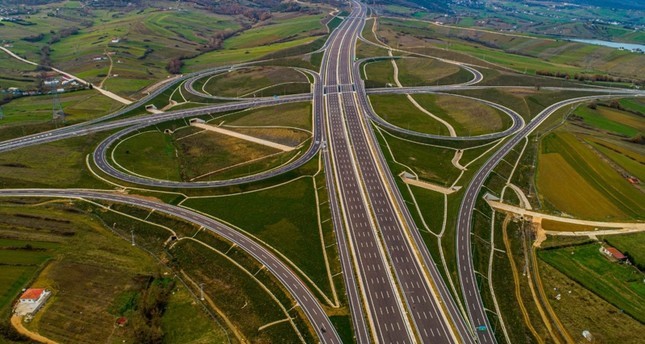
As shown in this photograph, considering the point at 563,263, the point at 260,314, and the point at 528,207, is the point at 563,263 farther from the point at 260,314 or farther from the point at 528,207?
the point at 260,314

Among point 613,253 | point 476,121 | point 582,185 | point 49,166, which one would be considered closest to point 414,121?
point 476,121

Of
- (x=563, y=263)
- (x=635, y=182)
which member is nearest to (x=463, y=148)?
(x=635, y=182)

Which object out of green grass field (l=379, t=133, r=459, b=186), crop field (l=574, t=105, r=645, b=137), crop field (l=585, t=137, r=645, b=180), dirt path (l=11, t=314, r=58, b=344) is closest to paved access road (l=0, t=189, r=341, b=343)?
dirt path (l=11, t=314, r=58, b=344)


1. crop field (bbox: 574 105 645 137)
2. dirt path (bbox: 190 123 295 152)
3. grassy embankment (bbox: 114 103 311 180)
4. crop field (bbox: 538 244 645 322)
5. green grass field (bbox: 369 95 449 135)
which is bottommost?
crop field (bbox: 538 244 645 322)

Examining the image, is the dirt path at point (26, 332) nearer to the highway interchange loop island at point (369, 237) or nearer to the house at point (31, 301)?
the house at point (31, 301)

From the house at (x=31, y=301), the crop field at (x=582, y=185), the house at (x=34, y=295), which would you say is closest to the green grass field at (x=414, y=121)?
the crop field at (x=582, y=185)

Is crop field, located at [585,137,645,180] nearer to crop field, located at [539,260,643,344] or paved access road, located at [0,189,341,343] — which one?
crop field, located at [539,260,643,344]

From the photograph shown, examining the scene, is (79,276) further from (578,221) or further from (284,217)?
(578,221)

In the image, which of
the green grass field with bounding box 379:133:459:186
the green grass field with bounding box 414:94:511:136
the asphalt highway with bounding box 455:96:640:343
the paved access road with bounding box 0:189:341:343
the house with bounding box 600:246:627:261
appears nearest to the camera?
the paved access road with bounding box 0:189:341:343
